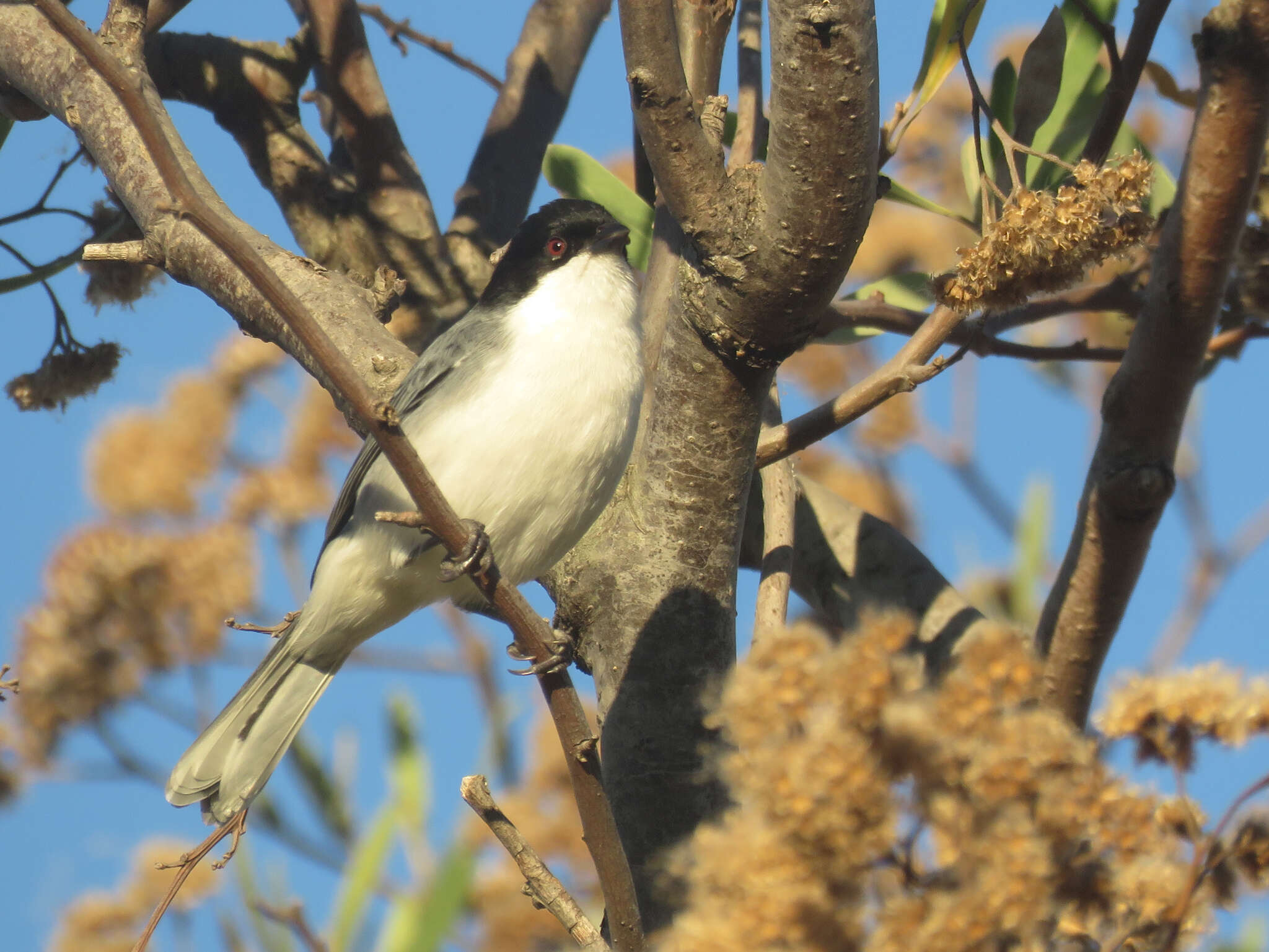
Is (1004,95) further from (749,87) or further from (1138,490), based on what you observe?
(1138,490)

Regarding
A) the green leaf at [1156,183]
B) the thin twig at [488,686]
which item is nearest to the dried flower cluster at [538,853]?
the thin twig at [488,686]

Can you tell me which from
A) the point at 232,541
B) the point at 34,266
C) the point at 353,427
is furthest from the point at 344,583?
the point at 34,266

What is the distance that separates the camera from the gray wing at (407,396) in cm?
379

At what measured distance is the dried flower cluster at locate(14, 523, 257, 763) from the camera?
4207mm

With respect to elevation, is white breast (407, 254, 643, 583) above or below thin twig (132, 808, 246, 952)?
above

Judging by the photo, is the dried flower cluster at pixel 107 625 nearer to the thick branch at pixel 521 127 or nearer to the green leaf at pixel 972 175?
the thick branch at pixel 521 127

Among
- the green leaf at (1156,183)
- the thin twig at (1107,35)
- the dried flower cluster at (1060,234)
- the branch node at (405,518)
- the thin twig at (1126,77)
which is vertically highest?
the green leaf at (1156,183)

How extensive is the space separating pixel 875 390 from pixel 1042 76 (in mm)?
1355

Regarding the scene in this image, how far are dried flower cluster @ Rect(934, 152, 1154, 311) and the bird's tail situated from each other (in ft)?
7.08

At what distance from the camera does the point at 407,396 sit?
377cm

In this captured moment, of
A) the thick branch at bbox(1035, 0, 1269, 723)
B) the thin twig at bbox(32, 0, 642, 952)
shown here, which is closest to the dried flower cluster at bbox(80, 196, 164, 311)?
the thin twig at bbox(32, 0, 642, 952)

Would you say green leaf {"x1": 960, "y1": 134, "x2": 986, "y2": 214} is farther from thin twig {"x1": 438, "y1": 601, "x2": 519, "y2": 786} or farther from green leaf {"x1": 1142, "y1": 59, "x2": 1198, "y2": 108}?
thin twig {"x1": 438, "y1": 601, "x2": 519, "y2": 786}

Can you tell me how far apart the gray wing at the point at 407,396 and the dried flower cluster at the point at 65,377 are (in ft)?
2.79

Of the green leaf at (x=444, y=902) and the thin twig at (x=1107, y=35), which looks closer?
the green leaf at (x=444, y=902)
